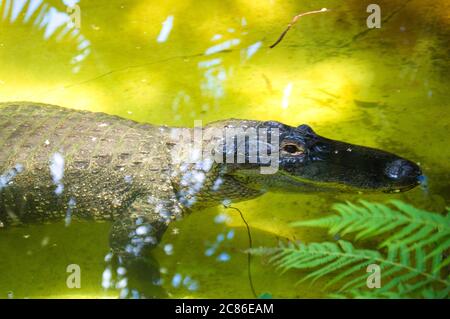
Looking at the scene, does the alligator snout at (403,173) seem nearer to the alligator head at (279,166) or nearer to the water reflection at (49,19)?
the alligator head at (279,166)

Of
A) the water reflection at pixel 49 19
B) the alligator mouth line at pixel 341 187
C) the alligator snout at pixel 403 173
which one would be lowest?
the alligator mouth line at pixel 341 187

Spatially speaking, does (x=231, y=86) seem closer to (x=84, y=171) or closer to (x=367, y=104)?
(x=367, y=104)

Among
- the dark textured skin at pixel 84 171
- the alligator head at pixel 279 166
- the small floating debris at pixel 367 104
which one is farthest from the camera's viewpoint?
the small floating debris at pixel 367 104

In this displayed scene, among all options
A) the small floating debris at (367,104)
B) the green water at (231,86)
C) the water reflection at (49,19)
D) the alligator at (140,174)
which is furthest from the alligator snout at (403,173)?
the water reflection at (49,19)

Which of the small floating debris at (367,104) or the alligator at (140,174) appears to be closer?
the alligator at (140,174)

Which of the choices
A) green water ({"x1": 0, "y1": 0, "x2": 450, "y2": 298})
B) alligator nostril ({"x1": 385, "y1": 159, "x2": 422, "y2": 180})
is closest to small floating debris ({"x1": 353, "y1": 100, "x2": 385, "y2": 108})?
green water ({"x1": 0, "y1": 0, "x2": 450, "y2": 298})

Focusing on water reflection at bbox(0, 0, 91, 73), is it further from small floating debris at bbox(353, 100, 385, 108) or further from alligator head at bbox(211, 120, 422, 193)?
small floating debris at bbox(353, 100, 385, 108)

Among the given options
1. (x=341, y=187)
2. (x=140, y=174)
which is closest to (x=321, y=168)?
(x=341, y=187)
